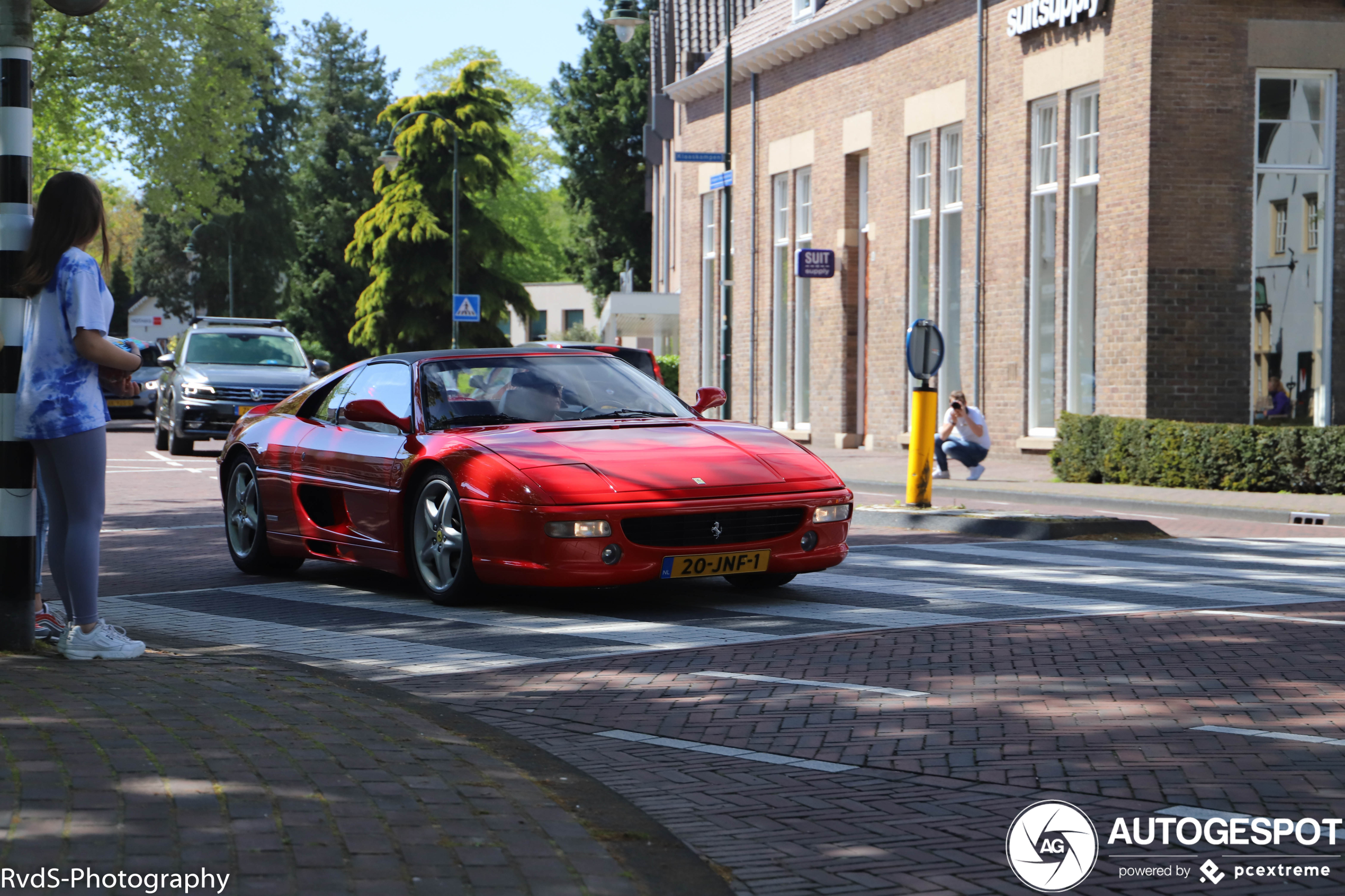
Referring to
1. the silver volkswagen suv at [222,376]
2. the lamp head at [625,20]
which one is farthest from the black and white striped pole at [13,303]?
the lamp head at [625,20]

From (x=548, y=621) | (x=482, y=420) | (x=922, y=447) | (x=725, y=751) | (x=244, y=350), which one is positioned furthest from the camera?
(x=244, y=350)

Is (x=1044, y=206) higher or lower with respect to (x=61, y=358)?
higher

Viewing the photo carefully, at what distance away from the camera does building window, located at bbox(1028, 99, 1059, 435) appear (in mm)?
24500

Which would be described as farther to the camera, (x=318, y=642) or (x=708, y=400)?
(x=708, y=400)

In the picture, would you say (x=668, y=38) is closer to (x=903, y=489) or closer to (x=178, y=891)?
(x=903, y=489)

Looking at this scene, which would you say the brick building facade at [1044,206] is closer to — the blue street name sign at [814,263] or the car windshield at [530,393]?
the blue street name sign at [814,263]

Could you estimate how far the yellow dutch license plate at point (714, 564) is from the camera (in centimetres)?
838

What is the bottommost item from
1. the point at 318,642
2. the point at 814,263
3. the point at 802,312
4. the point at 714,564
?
the point at 318,642

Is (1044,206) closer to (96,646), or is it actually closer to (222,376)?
(222,376)

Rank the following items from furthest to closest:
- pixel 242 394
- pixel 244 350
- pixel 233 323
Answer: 1. pixel 233 323
2. pixel 244 350
3. pixel 242 394

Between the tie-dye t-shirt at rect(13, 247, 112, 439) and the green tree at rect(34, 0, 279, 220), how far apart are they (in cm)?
2642

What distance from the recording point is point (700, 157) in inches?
1135

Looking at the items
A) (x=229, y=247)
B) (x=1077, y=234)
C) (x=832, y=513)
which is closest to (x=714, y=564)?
(x=832, y=513)

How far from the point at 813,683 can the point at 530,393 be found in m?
3.54
